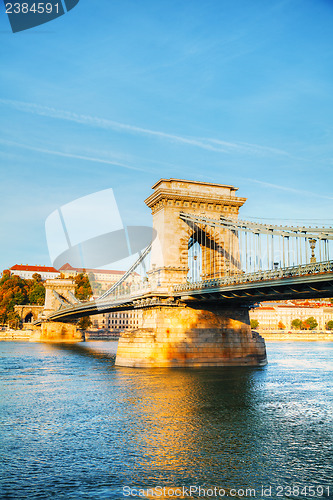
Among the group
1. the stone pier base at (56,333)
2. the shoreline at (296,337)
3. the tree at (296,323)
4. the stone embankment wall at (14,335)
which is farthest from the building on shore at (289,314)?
the stone embankment wall at (14,335)

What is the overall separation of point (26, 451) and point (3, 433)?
2764mm

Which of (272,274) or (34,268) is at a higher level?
(34,268)

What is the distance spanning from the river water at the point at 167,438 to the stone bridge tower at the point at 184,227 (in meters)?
10.8

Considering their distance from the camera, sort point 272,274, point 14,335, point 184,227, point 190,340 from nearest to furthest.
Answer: point 272,274
point 190,340
point 184,227
point 14,335

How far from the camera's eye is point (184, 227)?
130 ft

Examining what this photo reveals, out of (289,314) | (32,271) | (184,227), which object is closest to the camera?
(184,227)

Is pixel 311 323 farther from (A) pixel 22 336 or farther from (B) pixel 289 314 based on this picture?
(A) pixel 22 336

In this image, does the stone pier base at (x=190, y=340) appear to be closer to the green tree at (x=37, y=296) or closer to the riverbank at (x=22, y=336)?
the riverbank at (x=22, y=336)

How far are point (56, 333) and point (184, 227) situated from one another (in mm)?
63528

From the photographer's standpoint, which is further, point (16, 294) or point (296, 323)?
point (296, 323)

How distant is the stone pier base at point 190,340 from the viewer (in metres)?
35.0

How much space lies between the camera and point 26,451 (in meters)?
15.2

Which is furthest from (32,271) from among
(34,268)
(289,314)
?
(289,314)

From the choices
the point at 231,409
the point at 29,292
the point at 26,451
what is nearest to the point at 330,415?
the point at 231,409
